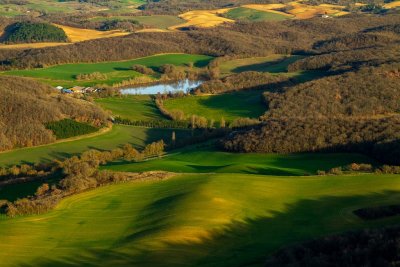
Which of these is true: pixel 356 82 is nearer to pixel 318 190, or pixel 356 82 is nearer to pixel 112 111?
pixel 112 111

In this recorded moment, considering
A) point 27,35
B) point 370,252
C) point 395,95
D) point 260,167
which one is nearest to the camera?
point 370,252

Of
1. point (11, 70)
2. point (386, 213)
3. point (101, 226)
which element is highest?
point (386, 213)

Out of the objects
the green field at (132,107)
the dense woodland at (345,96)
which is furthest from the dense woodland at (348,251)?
the green field at (132,107)

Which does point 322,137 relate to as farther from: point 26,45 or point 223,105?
point 26,45

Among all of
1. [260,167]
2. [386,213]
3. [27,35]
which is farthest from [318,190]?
[27,35]

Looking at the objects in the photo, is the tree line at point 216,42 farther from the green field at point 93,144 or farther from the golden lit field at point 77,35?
the green field at point 93,144

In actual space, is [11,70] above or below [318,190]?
below

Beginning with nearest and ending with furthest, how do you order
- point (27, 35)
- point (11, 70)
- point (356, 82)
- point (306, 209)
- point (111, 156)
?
1. point (306, 209)
2. point (111, 156)
3. point (356, 82)
4. point (11, 70)
5. point (27, 35)
